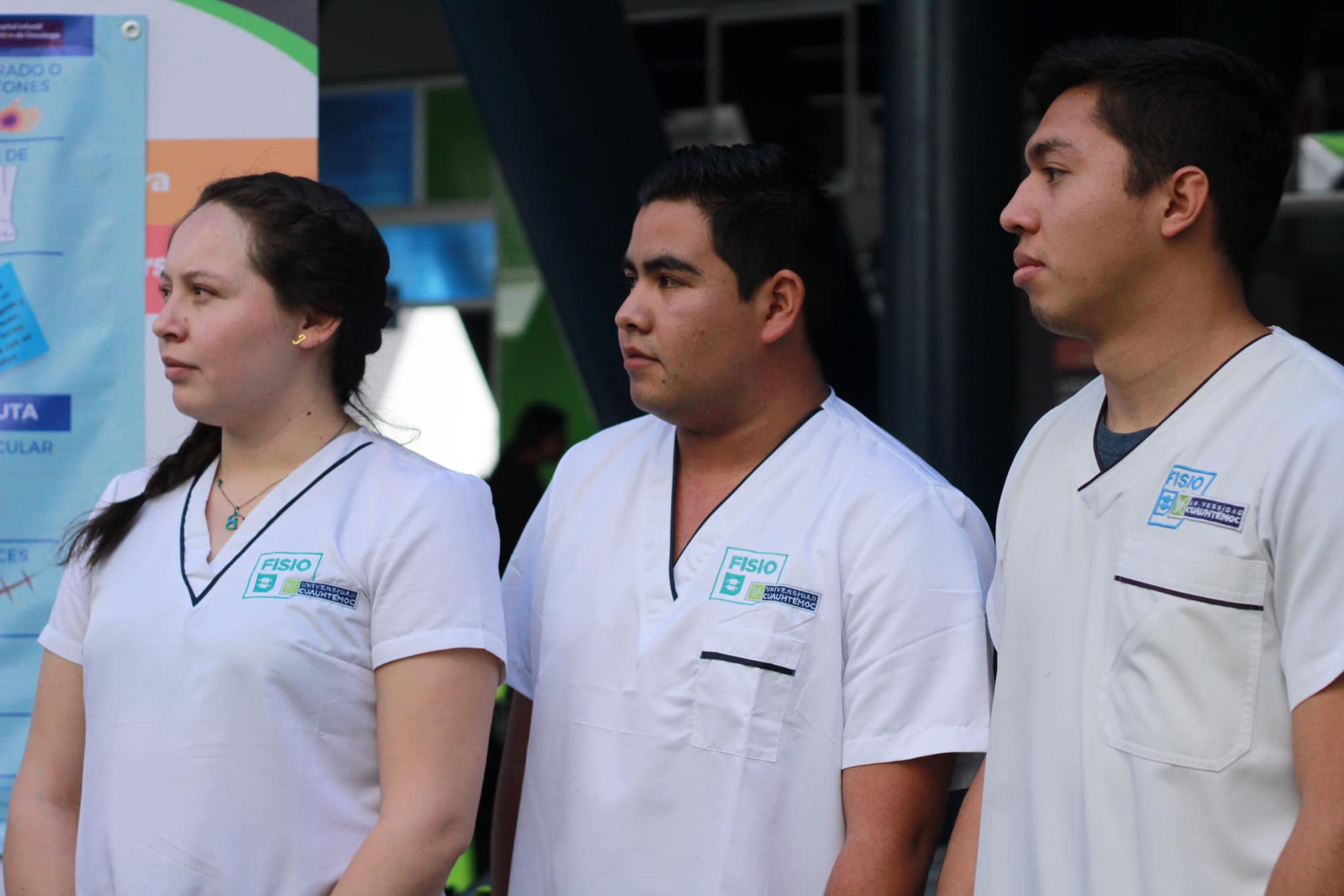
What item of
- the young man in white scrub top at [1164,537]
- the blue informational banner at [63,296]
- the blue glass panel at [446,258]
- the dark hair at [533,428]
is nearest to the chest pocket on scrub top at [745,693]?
the young man in white scrub top at [1164,537]

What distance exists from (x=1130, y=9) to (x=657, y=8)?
377cm

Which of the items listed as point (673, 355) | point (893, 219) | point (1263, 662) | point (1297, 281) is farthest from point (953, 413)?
point (1297, 281)

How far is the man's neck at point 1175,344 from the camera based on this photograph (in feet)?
5.25

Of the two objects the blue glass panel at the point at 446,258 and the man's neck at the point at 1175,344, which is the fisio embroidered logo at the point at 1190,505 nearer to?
the man's neck at the point at 1175,344

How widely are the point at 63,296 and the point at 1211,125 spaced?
173 centimetres

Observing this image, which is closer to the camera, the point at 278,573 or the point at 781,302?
the point at 278,573

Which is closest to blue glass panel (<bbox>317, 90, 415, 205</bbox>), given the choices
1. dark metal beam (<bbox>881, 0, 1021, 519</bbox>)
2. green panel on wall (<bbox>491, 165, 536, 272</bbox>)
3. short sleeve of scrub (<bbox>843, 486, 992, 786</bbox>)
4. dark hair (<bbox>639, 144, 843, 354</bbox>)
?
green panel on wall (<bbox>491, 165, 536, 272</bbox>)

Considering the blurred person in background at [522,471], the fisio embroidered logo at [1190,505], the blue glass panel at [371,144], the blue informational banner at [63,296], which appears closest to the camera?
the fisio embroidered logo at [1190,505]

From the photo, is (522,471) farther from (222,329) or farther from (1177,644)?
(1177,644)

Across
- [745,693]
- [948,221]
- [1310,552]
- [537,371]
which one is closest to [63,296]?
[745,693]

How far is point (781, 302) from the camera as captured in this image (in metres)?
2.21

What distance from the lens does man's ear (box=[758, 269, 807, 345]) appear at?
219cm

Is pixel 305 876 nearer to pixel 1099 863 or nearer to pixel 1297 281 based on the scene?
pixel 1099 863

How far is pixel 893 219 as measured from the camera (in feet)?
12.3
